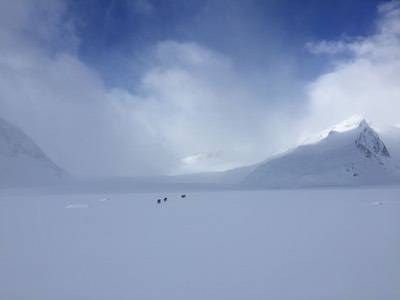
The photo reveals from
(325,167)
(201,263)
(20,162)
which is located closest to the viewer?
(201,263)

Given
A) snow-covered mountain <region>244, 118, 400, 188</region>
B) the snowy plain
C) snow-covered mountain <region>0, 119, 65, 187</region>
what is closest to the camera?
the snowy plain

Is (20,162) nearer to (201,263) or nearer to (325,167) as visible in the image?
(325,167)

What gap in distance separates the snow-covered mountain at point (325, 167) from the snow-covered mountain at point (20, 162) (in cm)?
8912

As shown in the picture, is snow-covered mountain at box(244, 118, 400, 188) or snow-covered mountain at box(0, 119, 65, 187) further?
snow-covered mountain at box(0, 119, 65, 187)

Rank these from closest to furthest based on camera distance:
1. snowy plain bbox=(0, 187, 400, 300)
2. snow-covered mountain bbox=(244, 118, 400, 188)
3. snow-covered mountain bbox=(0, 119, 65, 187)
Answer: snowy plain bbox=(0, 187, 400, 300)
snow-covered mountain bbox=(244, 118, 400, 188)
snow-covered mountain bbox=(0, 119, 65, 187)

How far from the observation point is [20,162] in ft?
492

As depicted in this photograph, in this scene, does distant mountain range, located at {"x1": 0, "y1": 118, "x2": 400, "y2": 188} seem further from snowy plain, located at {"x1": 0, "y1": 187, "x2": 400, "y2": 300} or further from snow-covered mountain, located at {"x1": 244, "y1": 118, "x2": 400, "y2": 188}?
snowy plain, located at {"x1": 0, "y1": 187, "x2": 400, "y2": 300}

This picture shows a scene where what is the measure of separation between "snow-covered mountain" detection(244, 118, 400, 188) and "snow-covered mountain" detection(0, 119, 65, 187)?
89118mm

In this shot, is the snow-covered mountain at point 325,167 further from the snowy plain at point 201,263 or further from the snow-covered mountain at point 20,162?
the snowy plain at point 201,263

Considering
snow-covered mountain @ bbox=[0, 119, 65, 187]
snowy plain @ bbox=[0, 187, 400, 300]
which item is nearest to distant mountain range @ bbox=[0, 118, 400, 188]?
snow-covered mountain @ bbox=[0, 119, 65, 187]

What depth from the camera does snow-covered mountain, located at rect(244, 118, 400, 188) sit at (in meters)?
120

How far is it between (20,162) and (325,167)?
133 m

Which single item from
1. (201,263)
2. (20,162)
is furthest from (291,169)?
(201,263)

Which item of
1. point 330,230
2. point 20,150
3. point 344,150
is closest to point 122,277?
point 330,230
